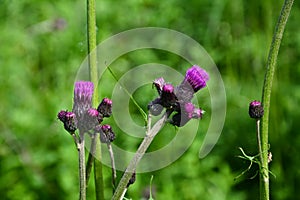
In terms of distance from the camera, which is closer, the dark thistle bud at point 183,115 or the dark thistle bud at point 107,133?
the dark thistle bud at point 183,115

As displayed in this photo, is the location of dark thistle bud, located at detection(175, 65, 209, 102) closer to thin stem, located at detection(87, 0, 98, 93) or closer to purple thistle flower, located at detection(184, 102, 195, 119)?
purple thistle flower, located at detection(184, 102, 195, 119)

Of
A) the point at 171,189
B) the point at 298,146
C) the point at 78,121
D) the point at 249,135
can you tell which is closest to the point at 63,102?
the point at 171,189

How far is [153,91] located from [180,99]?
4.74ft

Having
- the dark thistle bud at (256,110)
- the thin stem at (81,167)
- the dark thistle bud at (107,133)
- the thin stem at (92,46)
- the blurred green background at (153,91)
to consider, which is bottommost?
the thin stem at (81,167)

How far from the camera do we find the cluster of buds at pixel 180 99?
1.28 meters

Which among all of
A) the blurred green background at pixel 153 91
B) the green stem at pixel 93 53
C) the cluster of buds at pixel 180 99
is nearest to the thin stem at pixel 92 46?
the green stem at pixel 93 53

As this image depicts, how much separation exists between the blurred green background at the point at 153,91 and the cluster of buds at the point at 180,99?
1266mm

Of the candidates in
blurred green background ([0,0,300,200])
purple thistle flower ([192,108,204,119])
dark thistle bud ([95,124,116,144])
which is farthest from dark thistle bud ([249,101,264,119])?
blurred green background ([0,0,300,200])

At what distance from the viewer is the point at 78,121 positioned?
1.36m

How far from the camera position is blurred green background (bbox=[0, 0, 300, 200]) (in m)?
2.78

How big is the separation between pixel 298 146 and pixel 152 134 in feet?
6.09

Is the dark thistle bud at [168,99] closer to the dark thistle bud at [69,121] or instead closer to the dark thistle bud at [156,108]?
the dark thistle bud at [156,108]

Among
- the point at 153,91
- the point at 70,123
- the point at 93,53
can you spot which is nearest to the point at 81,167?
the point at 70,123

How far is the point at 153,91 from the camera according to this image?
8.99 ft
